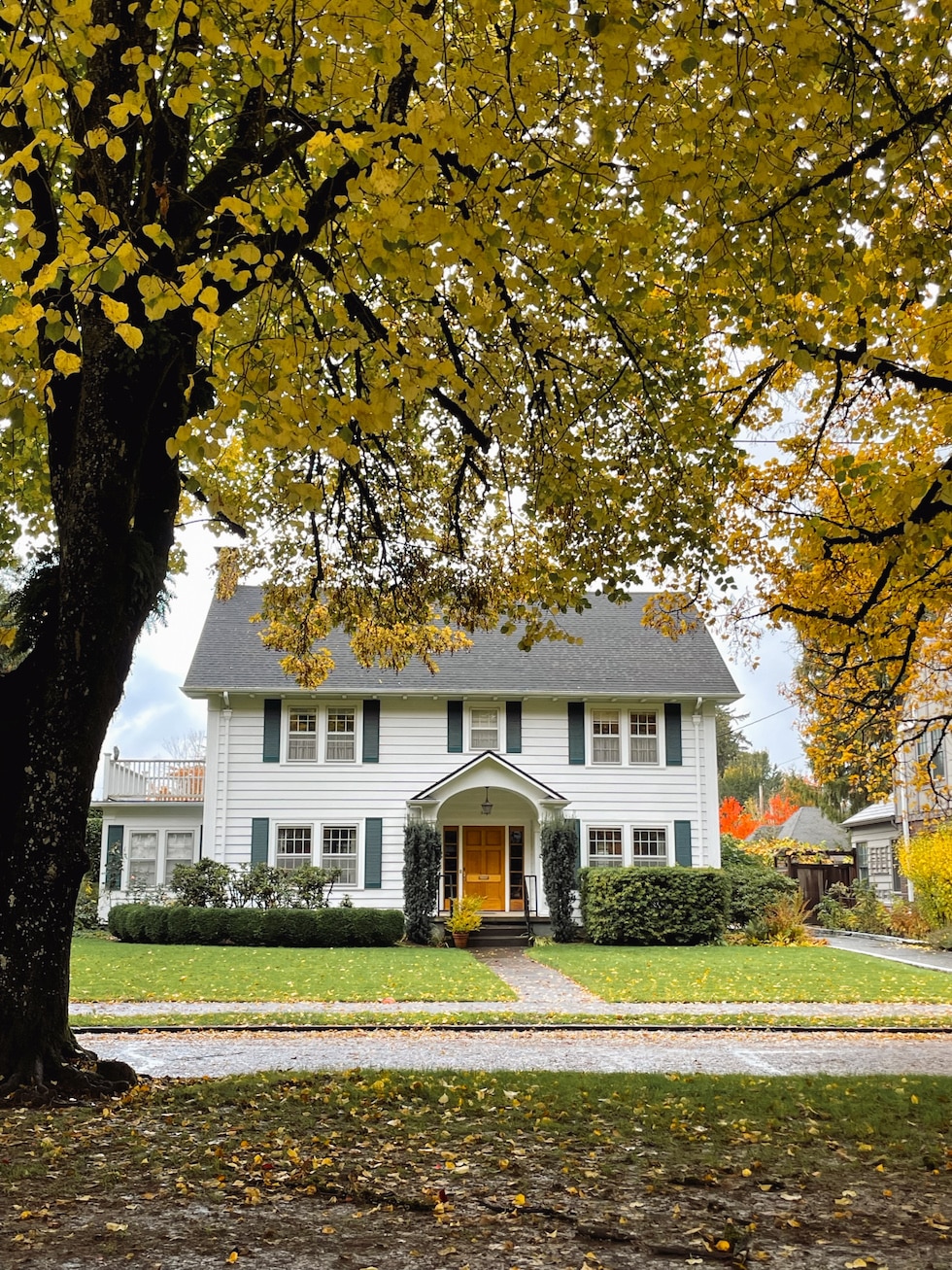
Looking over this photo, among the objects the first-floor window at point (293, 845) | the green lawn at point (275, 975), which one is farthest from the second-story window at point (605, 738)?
the first-floor window at point (293, 845)

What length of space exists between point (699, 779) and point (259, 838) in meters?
10.3

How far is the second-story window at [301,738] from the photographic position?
2528 cm

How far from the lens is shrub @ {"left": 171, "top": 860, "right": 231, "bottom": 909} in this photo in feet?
74.8

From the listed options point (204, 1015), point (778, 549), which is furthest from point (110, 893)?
point (778, 549)

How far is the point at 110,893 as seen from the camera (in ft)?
83.2

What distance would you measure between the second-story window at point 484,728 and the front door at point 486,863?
1.94 m

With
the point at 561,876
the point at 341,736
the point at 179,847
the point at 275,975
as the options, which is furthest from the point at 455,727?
the point at 275,975

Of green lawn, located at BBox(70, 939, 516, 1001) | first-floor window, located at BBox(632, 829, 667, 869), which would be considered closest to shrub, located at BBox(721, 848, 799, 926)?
first-floor window, located at BBox(632, 829, 667, 869)

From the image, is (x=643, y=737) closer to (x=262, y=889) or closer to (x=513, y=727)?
(x=513, y=727)

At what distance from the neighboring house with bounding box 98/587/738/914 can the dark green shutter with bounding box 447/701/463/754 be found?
35 millimetres

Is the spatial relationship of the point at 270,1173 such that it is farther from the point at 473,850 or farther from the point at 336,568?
the point at 473,850

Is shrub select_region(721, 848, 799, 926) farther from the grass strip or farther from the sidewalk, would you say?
the grass strip

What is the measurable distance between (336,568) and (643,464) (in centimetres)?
473

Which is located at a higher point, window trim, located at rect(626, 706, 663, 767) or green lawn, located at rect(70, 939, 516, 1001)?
window trim, located at rect(626, 706, 663, 767)
